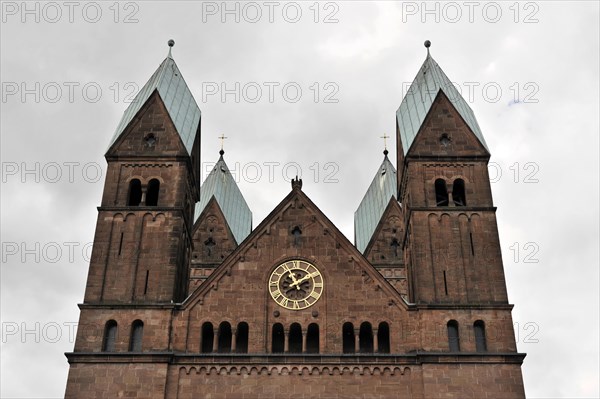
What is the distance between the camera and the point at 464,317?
36.6 metres

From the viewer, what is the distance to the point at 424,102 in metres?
43.8

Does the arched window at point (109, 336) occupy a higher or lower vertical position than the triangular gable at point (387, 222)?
lower

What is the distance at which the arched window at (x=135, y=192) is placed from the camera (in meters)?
40.9

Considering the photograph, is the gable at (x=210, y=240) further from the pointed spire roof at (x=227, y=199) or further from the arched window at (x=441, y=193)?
the arched window at (x=441, y=193)

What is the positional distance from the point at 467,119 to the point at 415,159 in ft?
13.0

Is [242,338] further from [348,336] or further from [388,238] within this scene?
[388,238]

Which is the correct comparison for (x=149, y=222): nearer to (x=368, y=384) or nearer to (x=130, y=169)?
(x=130, y=169)

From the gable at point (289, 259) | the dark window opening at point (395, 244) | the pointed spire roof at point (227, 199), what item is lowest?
the gable at point (289, 259)

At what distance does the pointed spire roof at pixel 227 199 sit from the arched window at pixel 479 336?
24.3 meters

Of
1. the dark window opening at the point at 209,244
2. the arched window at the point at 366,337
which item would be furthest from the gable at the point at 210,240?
the arched window at the point at 366,337

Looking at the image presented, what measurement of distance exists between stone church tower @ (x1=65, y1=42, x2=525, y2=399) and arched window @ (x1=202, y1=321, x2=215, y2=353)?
1.9 inches

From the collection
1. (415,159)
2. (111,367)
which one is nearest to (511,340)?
(415,159)

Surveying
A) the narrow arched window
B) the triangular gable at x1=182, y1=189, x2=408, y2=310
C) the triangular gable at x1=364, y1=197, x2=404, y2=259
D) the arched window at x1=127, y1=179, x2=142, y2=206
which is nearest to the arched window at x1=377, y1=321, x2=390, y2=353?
the triangular gable at x1=182, y1=189, x2=408, y2=310

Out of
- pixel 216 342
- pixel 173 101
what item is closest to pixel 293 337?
pixel 216 342
